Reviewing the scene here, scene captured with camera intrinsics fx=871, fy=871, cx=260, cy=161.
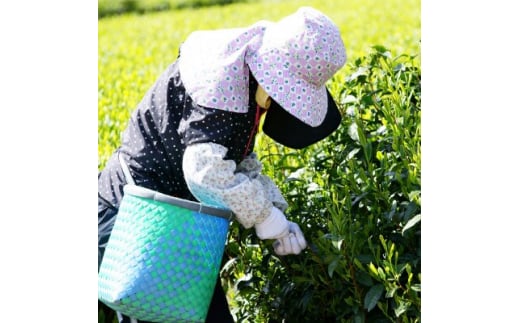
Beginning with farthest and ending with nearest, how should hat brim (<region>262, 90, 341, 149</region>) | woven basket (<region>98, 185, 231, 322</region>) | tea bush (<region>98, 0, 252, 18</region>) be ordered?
tea bush (<region>98, 0, 252, 18</region>)
hat brim (<region>262, 90, 341, 149</region>)
woven basket (<region>98, 185, 231, 322</region>)

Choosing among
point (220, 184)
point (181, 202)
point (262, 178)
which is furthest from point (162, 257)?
point (262, 178)

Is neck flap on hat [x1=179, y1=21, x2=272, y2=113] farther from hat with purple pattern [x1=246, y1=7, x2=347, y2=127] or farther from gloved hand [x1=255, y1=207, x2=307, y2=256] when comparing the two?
gloved hand [x1=255, y1=207, x2=307, y2=256]

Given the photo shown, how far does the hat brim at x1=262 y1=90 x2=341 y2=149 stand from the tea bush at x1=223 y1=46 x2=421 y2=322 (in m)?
0.11

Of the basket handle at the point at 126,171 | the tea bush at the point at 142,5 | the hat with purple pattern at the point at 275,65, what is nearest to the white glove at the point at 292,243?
the hat with purple pattern at the point at 275,65

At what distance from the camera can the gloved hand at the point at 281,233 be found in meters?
2.76

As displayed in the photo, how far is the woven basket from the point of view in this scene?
8.46 ft

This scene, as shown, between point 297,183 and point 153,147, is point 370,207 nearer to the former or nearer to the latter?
point 297,183

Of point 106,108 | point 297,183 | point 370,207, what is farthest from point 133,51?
point 370,207

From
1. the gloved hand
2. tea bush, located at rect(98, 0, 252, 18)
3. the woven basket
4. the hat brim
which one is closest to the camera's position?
the woven basket

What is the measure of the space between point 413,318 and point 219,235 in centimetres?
64

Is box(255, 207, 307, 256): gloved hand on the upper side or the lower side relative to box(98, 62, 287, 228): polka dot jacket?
lower

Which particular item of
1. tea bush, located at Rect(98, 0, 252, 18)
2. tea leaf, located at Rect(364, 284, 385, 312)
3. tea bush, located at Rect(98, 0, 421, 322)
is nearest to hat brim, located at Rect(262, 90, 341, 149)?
tea bush, located at Rect(98, 0, 421, 322)

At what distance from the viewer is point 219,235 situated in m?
2.66

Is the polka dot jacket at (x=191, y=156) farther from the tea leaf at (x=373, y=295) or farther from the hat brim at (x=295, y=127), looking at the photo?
the tea leaf at (x=373, y=295)
